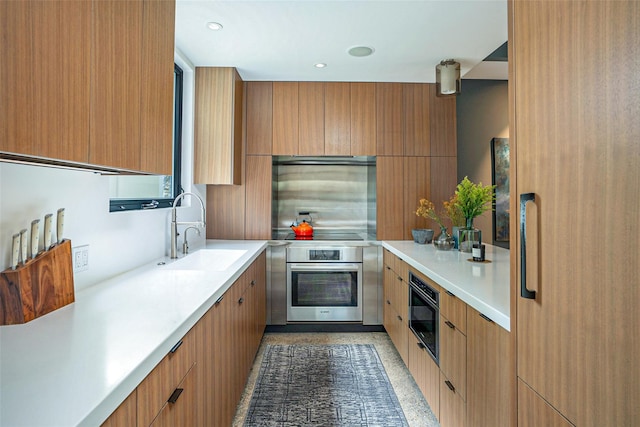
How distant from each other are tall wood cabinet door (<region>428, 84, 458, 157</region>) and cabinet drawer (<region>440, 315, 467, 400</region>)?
7.36ft

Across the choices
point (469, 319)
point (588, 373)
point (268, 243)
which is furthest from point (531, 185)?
point (268, 243)

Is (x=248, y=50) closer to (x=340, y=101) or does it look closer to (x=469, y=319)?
(x=340, y=101)

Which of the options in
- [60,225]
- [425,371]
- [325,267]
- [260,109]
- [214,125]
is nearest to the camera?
[60,225]

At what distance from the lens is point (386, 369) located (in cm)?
279

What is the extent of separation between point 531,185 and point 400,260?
192 centimetres

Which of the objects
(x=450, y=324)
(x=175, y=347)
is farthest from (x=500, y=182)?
(x=175, y=347)

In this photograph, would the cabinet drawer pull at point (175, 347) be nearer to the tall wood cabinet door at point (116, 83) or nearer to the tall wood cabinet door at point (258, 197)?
the tall wood cabinet door at point (116, 83)

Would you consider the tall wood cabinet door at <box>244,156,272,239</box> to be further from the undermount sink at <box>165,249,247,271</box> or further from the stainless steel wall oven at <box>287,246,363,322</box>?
the undermount sink at <box>165,249,247,271</box>

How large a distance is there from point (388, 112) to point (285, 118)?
1.06m

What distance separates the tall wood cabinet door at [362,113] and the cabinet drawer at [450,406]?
2410mm

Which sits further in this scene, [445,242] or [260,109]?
[260,109]

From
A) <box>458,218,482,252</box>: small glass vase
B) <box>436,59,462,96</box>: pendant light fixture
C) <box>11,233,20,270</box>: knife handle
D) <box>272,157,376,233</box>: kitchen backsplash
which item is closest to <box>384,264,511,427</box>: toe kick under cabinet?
<box>458,218,482,252</box>: small glass vase

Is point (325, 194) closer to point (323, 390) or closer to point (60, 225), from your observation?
point (323, 390)

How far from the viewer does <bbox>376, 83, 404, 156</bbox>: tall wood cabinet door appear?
3.67 metres
